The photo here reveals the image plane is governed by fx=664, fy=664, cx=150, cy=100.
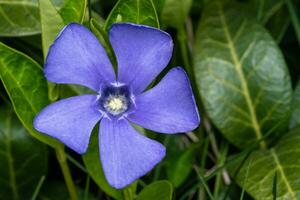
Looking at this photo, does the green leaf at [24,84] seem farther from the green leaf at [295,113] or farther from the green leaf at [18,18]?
the green leaf at [295,113]

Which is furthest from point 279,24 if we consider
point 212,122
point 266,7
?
point 212,122

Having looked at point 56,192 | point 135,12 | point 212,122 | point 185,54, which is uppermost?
point 135,12

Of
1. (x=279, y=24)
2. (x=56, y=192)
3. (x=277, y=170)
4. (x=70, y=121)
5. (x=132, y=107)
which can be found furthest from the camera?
(x=279, y=24)

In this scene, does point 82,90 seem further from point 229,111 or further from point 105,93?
point 229,111

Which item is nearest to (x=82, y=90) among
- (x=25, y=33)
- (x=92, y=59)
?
(x=25, y=33)

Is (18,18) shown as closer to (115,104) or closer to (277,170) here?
(115,104)

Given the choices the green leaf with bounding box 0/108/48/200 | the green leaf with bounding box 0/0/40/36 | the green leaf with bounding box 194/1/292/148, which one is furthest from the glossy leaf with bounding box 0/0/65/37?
the green leaf with bounding box 194/1/292/148
